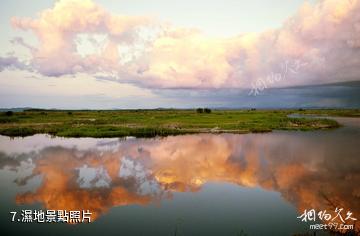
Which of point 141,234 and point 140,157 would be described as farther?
point 140,157

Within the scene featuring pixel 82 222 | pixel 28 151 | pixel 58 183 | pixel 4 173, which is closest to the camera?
pixel 82 222

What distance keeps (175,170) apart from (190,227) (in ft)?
28.6

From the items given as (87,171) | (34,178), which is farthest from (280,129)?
(34,178)

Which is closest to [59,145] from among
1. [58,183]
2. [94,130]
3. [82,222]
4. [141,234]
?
[94,130]

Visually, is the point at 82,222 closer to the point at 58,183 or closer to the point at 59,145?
the point at 58,183

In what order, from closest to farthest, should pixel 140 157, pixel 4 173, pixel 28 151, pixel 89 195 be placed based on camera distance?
pixel 89 195
pixel 4 173
pixel 140 157
pixel 28 151

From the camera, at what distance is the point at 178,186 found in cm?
1571

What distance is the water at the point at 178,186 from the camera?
10828 millimetres

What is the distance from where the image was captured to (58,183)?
16.2m

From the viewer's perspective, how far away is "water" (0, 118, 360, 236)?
35.5ft

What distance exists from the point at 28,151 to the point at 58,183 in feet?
39.2

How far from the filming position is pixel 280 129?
45906 millimetres

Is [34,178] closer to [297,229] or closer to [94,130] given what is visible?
[297,229]

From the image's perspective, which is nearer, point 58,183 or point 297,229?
point 297,229
